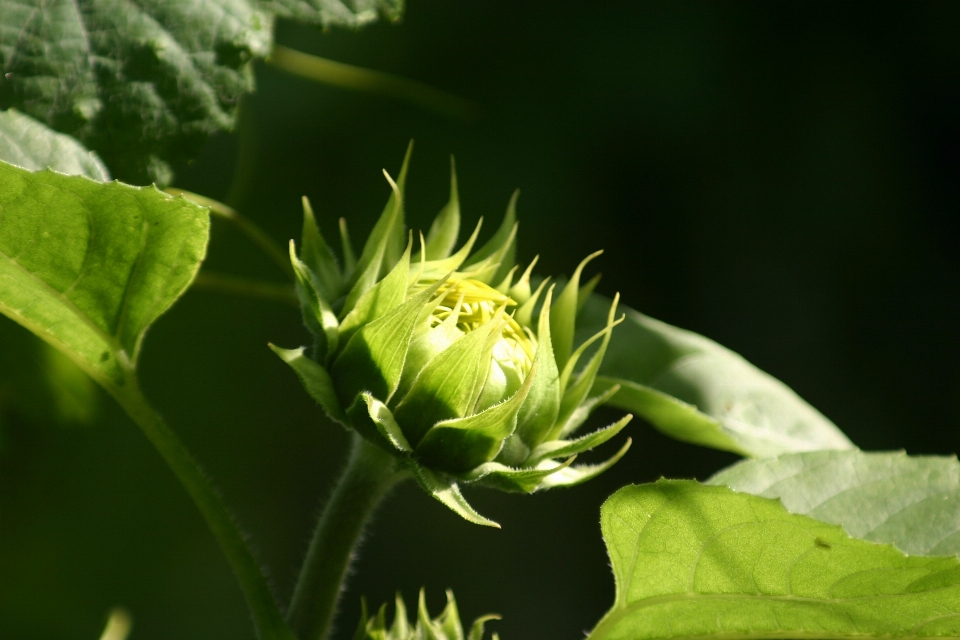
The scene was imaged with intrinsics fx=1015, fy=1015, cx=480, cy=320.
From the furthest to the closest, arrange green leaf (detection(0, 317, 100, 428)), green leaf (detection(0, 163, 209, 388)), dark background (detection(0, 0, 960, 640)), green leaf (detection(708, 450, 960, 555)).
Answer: dark background (detection(0, 0, 960, 640)) → green leaf (detection(0, 317, 100, 428)) → green leaf (detection(708, 450, 960, 555)) → green leaf (detection(0, 163, 209, 388))

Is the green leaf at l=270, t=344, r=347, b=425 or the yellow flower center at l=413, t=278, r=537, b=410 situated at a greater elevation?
the yellow flower center at l=413, t=278, r=537, b=410

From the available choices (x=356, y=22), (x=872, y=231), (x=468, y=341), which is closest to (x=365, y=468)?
(x=468, y=341)

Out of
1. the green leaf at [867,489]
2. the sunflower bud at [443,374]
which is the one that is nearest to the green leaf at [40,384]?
the sunflower bud at [443,374]

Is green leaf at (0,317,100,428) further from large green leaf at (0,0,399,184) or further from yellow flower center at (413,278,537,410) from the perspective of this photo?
yellow flower center at (413,278,537,410)

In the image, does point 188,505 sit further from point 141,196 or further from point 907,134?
point 907,134

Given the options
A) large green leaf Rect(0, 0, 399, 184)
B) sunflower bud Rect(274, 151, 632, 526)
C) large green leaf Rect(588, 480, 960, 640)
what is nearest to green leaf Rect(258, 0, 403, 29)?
large green leaf Rect(0, 0, 399, 184)

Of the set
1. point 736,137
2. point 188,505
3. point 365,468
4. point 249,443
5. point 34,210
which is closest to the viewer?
→ point 34,210

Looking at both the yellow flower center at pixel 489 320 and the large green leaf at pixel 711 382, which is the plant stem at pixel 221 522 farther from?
the large green leaf at pixel 711 382

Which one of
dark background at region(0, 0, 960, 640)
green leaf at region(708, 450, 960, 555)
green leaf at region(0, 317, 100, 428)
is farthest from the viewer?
dark background at region(0, 0, 960, 640)

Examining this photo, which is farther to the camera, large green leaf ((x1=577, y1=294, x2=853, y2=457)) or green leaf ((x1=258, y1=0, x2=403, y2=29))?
large green leaf ((x1=577, y1=294, x2=853, y2=457))
